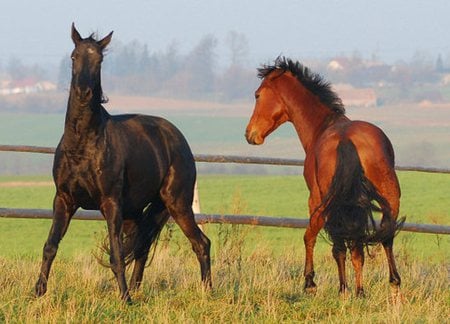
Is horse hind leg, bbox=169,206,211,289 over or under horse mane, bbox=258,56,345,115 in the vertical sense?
under

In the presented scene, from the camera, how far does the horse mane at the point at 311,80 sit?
27.8 ft

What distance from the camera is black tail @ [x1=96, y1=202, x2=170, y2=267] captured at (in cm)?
775

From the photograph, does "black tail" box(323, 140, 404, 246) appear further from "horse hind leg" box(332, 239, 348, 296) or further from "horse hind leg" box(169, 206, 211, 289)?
"horse hind leg" box(169, 206, 211, 289)

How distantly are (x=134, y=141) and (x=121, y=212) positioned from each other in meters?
0.64

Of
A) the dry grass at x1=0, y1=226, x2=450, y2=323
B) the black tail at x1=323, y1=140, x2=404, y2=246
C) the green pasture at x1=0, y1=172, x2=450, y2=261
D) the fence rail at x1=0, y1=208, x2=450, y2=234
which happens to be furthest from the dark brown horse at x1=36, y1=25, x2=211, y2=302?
the green pasture at x1=0, y1=172, x2=450, y2=261

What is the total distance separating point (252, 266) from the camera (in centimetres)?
920

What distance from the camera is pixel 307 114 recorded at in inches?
336

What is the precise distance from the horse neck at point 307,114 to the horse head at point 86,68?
2262mm

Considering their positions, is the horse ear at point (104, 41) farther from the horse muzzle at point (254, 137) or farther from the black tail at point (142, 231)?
the horse muzzle at point (254, 137)

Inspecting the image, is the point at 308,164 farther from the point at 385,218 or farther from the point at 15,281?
the point at 15,281

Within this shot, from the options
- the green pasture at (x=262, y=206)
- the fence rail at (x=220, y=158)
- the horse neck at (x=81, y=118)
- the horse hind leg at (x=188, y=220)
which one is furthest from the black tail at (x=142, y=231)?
the green pasture at (x=262, y=206)

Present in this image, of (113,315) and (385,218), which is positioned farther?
(385,218)

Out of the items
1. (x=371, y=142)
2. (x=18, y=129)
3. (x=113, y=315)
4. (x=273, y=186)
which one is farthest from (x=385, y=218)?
(x=18, y=129)

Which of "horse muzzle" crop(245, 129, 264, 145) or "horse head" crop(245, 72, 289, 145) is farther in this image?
"horse muzzle" crop(245, 129, 264, 145)
